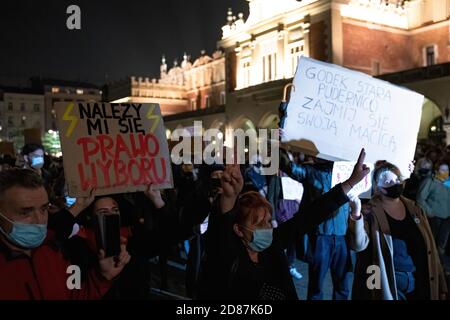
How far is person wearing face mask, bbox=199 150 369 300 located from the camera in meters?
2.56

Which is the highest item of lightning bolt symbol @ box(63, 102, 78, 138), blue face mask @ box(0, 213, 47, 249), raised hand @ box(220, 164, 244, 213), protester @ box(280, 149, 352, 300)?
lightning bolt symbol @ box(63, 102, 78, 138)

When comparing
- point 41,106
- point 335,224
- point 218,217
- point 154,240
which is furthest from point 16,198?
point 41,106

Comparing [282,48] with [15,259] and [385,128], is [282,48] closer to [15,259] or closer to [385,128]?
[385,128]

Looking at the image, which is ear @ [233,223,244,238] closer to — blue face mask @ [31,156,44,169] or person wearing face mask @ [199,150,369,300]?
person wearing face mask @ [199,150,369,300]

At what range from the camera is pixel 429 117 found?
2470 centimetres

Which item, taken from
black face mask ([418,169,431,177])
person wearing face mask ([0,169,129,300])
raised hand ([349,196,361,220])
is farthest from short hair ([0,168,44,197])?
black face mask ([418,169,431,177])

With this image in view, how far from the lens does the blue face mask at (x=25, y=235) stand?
2.13 m

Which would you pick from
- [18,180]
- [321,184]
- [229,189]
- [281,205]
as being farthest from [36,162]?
[18,180]

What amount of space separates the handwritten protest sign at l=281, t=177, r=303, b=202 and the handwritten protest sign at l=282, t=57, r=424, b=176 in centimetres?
292

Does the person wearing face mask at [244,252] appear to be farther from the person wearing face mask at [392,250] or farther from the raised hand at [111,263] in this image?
the person wearing face mask at [392,250]

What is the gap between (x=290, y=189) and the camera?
7211 mm

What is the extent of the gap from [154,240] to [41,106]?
74.7 meters

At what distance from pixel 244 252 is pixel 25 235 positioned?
3.61 ft

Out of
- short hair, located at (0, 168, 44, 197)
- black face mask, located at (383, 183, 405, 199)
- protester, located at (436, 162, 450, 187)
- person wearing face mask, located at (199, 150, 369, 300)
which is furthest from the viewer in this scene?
protester, located at (436, 162, 450, 187)
